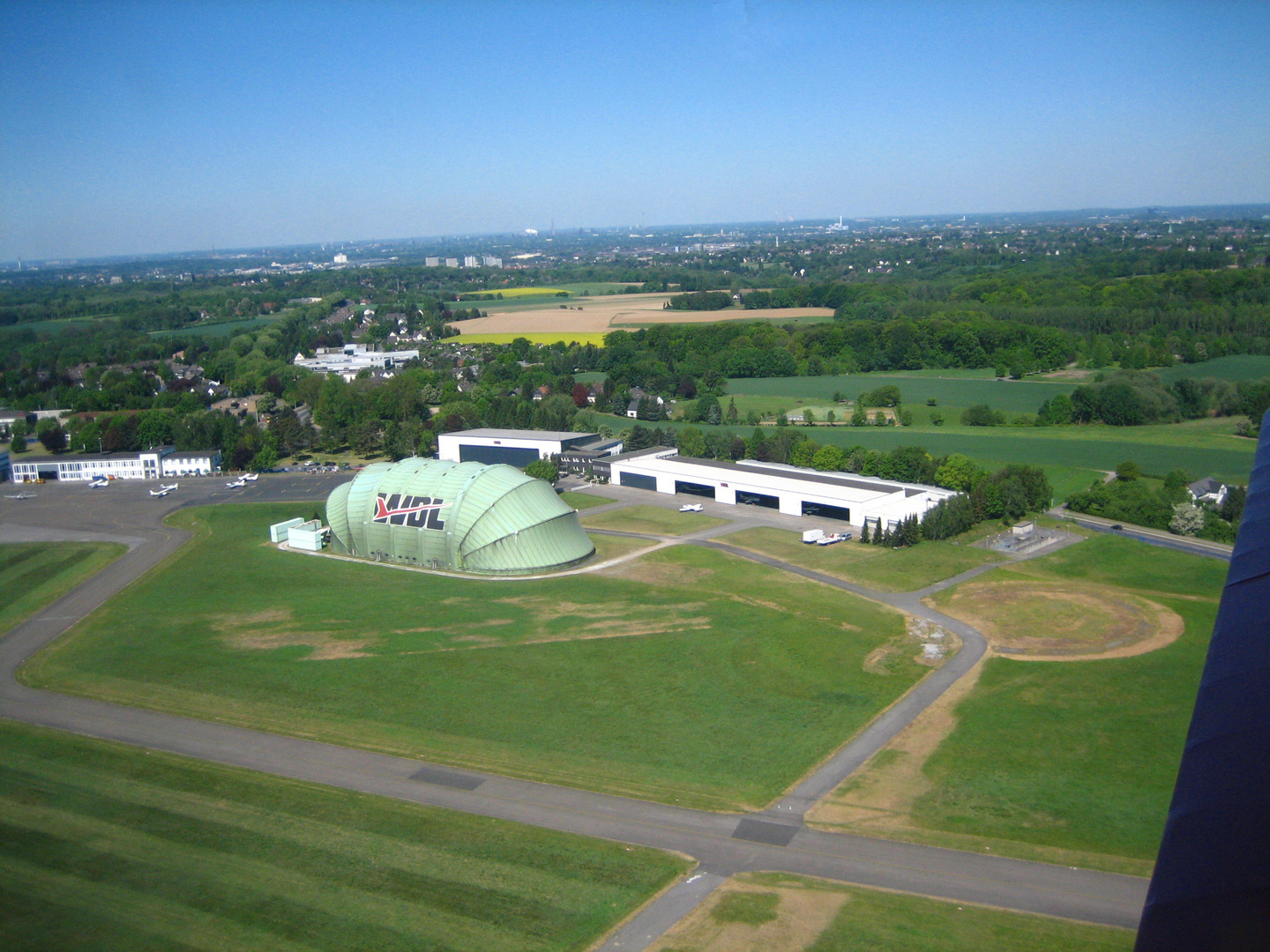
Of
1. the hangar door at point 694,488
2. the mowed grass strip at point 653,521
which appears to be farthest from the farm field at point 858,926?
the hangar door at point 694,488

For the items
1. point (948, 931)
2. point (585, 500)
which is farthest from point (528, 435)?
point (948, 931)

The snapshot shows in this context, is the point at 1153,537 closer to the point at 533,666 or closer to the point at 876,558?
the point at 876,558

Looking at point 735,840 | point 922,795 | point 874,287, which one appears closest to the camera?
point 735,840

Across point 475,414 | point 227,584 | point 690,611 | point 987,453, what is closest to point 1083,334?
point 987,453

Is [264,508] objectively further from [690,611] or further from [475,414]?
[690,611]

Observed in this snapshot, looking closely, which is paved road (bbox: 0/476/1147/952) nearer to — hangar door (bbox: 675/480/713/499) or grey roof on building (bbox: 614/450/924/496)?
grey roof on building (bbox: 614/450/924/496)

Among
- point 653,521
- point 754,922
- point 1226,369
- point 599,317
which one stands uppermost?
point 599,317
